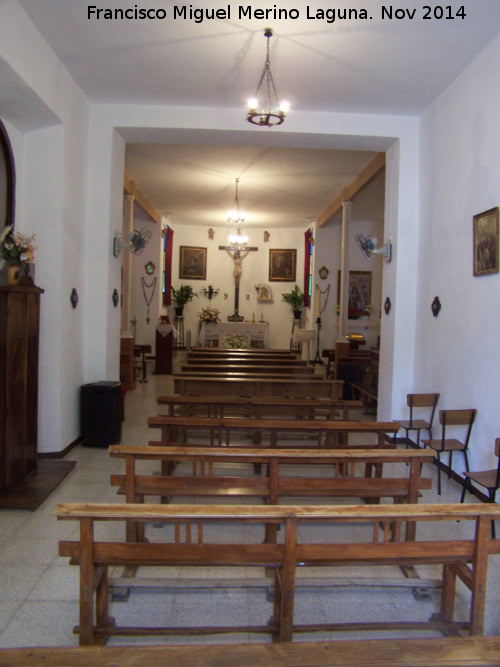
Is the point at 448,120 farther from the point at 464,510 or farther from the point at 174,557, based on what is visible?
the point at 174,557

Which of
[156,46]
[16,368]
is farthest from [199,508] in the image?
[156,46]

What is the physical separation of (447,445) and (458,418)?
0.97 ft

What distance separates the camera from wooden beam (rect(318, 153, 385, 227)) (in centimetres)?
787

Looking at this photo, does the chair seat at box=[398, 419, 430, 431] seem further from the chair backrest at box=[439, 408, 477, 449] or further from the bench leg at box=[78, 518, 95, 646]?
the bench leg at box=[78, 518, 95, 646]

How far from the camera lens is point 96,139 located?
6105 millimetres

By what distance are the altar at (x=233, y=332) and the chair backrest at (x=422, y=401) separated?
9583 millimetres

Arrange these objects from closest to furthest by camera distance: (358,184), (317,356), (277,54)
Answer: (277,54), (358,184), (317,356)

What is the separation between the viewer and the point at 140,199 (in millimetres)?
11289

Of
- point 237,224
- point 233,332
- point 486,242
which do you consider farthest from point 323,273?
point 486,242

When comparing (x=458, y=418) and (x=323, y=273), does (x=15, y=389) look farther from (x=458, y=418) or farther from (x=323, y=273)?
(x=323, y=273)

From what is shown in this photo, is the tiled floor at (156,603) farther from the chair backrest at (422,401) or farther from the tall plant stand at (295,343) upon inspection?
the tall plant stand at (295,343)

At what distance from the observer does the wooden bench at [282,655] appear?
1583 millimetres

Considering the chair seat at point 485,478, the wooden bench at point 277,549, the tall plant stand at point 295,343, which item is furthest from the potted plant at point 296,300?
the wooden bench at point 277,549

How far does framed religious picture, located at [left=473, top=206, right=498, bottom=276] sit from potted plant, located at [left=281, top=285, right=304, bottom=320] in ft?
35.5
